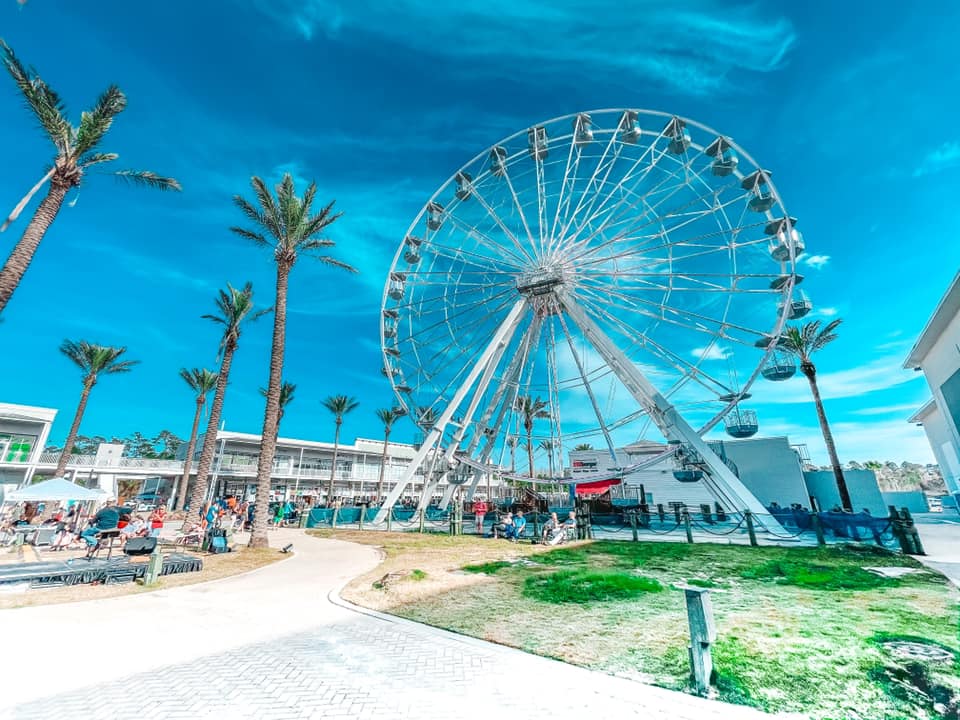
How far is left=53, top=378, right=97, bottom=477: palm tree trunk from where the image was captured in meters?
27.0

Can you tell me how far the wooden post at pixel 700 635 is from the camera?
4.17m

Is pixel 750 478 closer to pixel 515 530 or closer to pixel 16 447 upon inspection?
pixel 515 530

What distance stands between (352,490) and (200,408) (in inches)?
803

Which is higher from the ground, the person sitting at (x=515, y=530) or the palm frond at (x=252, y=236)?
the palm frond at (x=252, y=236)

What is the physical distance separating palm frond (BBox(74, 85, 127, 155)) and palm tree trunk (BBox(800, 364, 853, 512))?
35425 mm

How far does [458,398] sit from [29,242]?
15.6m

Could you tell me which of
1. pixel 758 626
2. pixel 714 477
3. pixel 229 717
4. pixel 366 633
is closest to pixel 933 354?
pixel 714 477

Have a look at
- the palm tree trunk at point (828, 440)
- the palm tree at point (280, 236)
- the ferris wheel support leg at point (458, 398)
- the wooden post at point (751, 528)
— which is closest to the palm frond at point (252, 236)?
the palm tree at point (280, 236)

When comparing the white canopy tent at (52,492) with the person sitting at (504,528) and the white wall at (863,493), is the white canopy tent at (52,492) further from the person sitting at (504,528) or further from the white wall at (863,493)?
the white wall at (863,493)

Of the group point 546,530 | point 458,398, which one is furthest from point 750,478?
point 458,398

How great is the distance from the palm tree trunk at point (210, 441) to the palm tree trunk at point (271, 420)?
4263 mm

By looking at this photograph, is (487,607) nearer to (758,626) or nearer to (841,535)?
(758,626)

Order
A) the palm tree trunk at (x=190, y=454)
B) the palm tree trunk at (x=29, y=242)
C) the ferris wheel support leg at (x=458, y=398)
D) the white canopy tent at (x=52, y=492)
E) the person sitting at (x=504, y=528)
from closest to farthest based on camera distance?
the palm tree trunk at (x=29, y=242), the white canopy tent at (x=52, y=492), the person sitting at (x=504, y=528), the ferris wheel support leg at (x=458, y=398), the palm tree trunk at (x=190, y=454)

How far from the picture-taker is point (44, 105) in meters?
11.6
